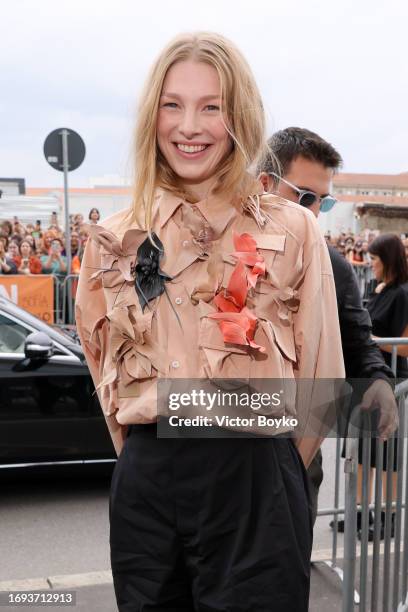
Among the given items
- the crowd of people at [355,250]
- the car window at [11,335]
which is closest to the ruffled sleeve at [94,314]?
the car window at [11,335]

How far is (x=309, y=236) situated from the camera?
183 centimetres

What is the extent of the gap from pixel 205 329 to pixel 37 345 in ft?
10.7

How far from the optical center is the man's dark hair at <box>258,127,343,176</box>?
8.33 ft

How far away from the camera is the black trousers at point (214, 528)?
5.41ft

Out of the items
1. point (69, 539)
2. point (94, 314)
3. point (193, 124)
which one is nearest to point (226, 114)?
point (193, 124)

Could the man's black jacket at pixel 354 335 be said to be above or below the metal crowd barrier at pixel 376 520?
above

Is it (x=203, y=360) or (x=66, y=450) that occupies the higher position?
(x=203, y=360)

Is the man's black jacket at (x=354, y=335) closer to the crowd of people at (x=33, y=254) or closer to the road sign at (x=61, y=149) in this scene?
the road sign at (x=61, y=149)

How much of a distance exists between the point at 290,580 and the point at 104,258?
2.85 feet

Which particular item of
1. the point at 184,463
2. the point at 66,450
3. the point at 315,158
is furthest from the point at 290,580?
the point at 66,450

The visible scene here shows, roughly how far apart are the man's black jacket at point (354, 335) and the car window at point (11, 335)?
3.10 meters

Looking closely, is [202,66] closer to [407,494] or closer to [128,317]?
[128,317]

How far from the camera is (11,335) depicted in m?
4.94

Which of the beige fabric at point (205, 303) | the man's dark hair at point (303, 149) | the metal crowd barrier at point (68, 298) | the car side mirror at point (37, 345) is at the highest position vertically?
the man's dark hair at point (303, 149)
